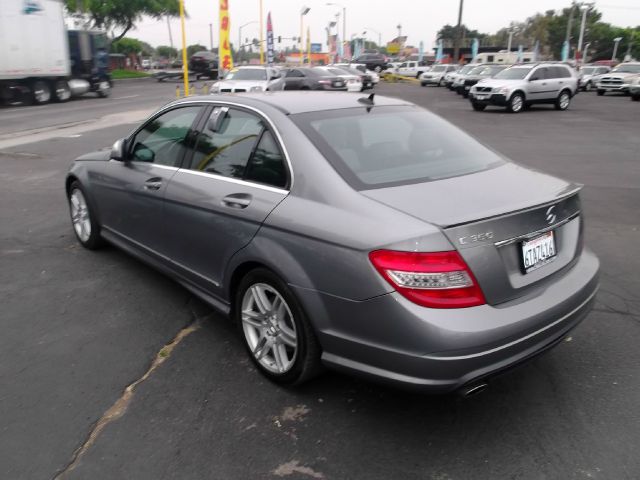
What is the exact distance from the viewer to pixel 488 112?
21.7 m

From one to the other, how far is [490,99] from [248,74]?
31.3ft

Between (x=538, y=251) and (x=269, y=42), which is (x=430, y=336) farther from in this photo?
(x=269, y=42)

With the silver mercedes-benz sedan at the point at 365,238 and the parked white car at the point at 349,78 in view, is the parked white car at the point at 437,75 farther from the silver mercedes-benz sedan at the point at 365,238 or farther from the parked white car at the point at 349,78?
the silver mercedes-benz sedan at the point at 365,238

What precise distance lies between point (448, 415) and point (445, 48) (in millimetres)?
107655

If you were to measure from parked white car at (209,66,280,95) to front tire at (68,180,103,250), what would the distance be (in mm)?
15433

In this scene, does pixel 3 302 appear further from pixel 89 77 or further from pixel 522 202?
pixel 89 77

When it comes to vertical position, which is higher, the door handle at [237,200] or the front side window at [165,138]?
the front side window at [165,138]

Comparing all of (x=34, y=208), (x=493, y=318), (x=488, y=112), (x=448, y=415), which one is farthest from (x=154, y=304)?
(x=488, y=112)

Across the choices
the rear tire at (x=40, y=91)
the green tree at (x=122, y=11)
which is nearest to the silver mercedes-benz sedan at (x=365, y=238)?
the rear tire at (x=40, y=91)

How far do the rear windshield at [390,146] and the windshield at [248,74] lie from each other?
64.5 feet

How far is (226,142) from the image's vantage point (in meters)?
3.68

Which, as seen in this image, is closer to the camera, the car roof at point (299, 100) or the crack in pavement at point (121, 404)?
the crack in pavement at point (121, 404)

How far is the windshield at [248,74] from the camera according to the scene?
22.5 metres

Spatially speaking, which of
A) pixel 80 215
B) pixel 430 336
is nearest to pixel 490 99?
A: pixel 80 215
